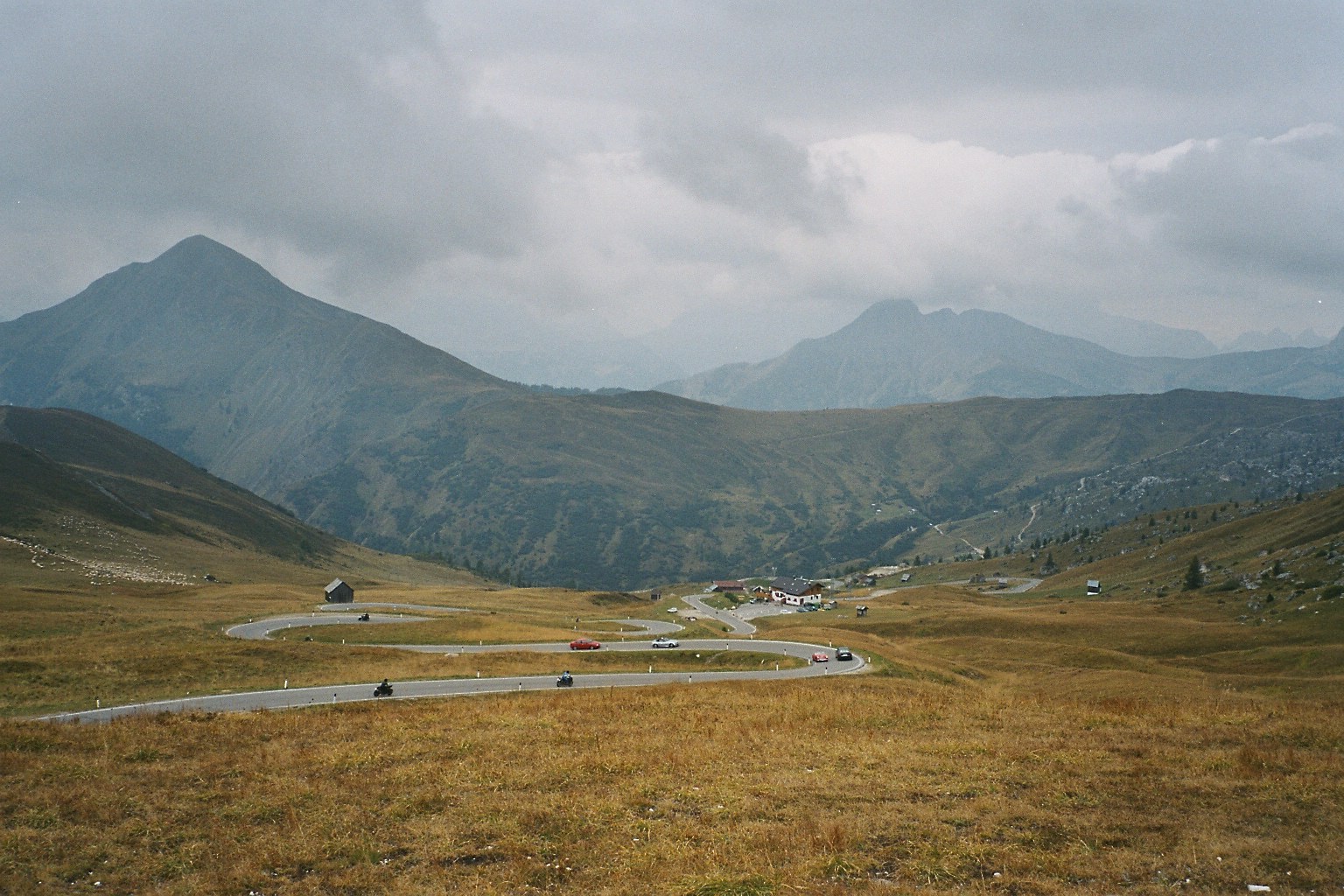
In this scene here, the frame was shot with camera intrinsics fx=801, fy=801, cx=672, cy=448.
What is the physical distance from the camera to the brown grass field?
53.1 feet

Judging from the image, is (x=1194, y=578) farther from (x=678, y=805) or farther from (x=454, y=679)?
(x=678, y=805)

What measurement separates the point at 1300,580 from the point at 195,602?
140 meters

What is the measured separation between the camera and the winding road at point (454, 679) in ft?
133

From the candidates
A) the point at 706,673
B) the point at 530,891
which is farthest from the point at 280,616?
the point at 530,891

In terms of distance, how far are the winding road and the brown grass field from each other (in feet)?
12.8

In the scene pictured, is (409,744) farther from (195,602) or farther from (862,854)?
(195,602)

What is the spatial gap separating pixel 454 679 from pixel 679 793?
112ft

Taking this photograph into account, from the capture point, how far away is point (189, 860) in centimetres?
1733

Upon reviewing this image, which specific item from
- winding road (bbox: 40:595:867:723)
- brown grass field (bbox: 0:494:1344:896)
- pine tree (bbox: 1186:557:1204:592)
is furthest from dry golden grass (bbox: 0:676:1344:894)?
pine tree (bbox: 1186:557:1204:592)

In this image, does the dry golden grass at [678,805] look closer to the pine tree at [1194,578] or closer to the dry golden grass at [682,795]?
the dry golden grass at [682,795]

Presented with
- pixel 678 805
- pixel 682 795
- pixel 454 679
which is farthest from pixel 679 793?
pixel 454 679

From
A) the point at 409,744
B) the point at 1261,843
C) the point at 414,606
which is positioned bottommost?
the point at 414,606

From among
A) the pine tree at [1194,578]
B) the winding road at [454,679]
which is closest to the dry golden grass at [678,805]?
the winding road at [454,679]

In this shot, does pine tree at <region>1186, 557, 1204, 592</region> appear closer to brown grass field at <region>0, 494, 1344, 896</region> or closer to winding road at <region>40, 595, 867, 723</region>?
winding road at <region>40, 595, 867, 723</region>
